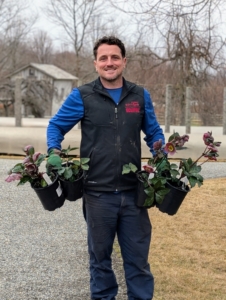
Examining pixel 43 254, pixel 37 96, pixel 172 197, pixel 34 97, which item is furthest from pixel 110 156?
pixel 37 96

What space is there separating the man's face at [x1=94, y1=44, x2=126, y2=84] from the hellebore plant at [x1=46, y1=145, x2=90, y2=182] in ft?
1.81

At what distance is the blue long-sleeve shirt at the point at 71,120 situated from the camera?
3.39 meters

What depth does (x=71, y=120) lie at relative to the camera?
344 cm

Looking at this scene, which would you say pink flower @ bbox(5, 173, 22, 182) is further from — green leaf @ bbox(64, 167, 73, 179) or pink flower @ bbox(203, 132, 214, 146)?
pink flower @ bbox(203, 132, 214, 146)

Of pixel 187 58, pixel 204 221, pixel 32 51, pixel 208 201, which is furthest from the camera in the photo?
pixel 32 51

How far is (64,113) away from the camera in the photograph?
343 centimetres

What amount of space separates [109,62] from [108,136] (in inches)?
18.5

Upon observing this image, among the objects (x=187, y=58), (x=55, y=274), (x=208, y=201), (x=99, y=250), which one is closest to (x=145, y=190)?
(x=99, y=250)

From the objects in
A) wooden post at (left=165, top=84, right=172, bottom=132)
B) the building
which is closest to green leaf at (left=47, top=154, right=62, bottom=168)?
wooden post at (left=165, top=84, right=172, bottom=132)

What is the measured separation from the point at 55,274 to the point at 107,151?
1559 millimetres

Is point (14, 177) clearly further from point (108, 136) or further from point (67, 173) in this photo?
point (108, 136)

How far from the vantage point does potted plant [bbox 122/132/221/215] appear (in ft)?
10.7

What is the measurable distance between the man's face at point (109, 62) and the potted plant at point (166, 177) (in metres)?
0.51

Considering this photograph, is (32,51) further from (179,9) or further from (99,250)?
(99,250)
